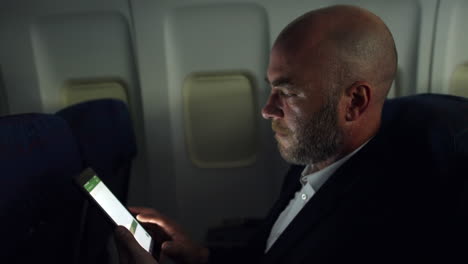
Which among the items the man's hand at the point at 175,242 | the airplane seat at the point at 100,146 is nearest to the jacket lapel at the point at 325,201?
the man's hand at the point at 175,242

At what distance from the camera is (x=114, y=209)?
46.7 inches

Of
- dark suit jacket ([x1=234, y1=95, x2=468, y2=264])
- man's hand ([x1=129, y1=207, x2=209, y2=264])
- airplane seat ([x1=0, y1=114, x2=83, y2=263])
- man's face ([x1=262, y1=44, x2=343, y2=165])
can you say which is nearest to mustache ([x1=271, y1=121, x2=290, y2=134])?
man's face ([x1=262, y1=44, x2=343, y2=165])

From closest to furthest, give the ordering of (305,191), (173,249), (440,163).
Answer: (440,163)
(305,191)
(173,249)

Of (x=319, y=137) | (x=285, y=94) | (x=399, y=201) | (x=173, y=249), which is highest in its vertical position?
(x=285, y=94)

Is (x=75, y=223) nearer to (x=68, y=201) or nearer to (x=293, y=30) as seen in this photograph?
(x=68, y=201)

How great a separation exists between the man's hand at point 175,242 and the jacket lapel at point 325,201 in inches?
16.3

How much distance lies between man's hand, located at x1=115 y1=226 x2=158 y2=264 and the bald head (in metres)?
0.74

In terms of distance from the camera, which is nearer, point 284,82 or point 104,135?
point 284,82

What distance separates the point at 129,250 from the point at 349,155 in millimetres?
737

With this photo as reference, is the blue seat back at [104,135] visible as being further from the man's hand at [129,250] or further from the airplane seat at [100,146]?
the man's hand at [129,250]

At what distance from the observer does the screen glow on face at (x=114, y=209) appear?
44.0 inches

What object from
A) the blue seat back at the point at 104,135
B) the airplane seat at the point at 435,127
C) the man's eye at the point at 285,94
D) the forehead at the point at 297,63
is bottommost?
the blue seat back at the point at 104,135

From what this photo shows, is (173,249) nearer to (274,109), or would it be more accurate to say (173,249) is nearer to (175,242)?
(175,242)

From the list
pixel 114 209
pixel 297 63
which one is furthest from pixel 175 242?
pixel 297 63
